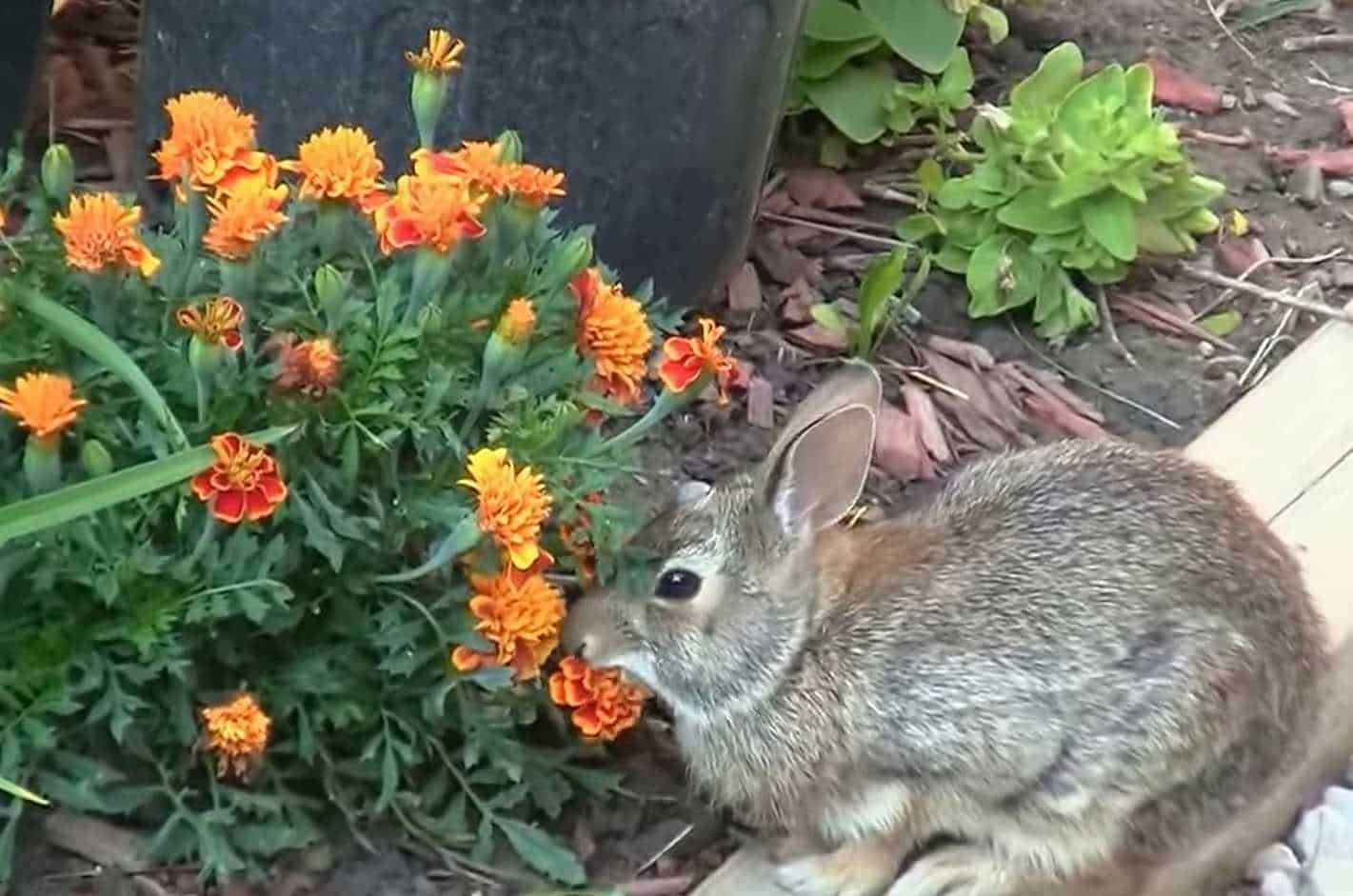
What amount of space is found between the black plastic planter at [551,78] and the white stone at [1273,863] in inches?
49.3

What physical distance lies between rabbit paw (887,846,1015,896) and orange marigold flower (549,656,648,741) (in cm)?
40

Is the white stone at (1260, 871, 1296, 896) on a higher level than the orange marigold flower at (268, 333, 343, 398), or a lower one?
lower

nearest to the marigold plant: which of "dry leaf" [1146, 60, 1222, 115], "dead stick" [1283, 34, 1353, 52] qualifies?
"dry leaf" [1146, 60, 1222, 115]

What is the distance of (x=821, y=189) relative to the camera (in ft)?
13.7

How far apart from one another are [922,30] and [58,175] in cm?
181

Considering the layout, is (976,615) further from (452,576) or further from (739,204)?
(739,204)

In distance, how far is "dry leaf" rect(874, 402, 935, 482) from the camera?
3.62 meters

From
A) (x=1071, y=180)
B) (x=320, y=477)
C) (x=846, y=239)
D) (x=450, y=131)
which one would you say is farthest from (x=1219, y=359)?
(x=320, y=477)

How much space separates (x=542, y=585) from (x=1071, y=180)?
1500 millimetres

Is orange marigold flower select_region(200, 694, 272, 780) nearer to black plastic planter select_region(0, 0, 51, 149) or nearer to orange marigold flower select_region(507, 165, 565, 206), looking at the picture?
orange marigold flower select_region(507, 165, 565, 206)

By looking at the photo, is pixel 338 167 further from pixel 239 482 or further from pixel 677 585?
pixel 677 585

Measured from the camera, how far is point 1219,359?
393cm

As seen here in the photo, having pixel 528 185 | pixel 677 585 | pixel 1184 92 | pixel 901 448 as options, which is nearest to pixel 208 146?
pixel 528 185

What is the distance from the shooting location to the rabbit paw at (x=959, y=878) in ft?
9.56
